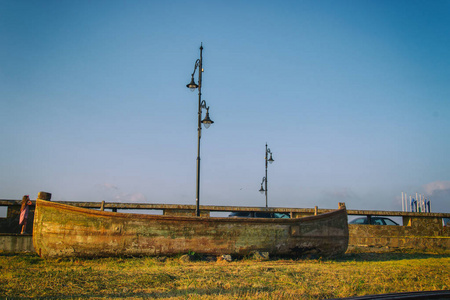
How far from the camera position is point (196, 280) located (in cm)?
630

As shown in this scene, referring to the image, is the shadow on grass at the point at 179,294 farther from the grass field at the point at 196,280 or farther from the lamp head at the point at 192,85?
the lamp head at the point at 192,85

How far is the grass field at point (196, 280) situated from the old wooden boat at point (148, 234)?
1.80 feet

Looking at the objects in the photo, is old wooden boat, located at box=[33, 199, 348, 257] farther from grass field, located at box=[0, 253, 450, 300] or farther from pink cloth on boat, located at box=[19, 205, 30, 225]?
pink cloth on boat, located at box=[19, 205, 30, 225]

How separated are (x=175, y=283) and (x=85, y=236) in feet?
14.1

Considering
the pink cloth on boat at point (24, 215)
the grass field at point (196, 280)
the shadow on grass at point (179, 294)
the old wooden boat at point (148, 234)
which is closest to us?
the shadow on grass at point (179, 294)

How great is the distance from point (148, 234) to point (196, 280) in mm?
3600

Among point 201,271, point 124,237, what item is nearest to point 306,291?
point 201,271

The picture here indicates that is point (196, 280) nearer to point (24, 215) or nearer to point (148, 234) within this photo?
point (148, 234)

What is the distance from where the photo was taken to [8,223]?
38.8ft

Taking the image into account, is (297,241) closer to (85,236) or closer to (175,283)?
(175,283)

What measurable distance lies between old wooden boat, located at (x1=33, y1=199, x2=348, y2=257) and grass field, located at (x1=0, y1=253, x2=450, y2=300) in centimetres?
55

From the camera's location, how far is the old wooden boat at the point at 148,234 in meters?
9.31

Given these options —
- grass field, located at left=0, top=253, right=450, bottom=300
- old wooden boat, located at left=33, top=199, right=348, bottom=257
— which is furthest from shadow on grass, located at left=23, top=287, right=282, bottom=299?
old wooden boat, located at left=33, top=199, right=348, bottom=257

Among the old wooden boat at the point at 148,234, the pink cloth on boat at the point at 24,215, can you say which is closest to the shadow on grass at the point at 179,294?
the old wooden boat at the point at 148,234
